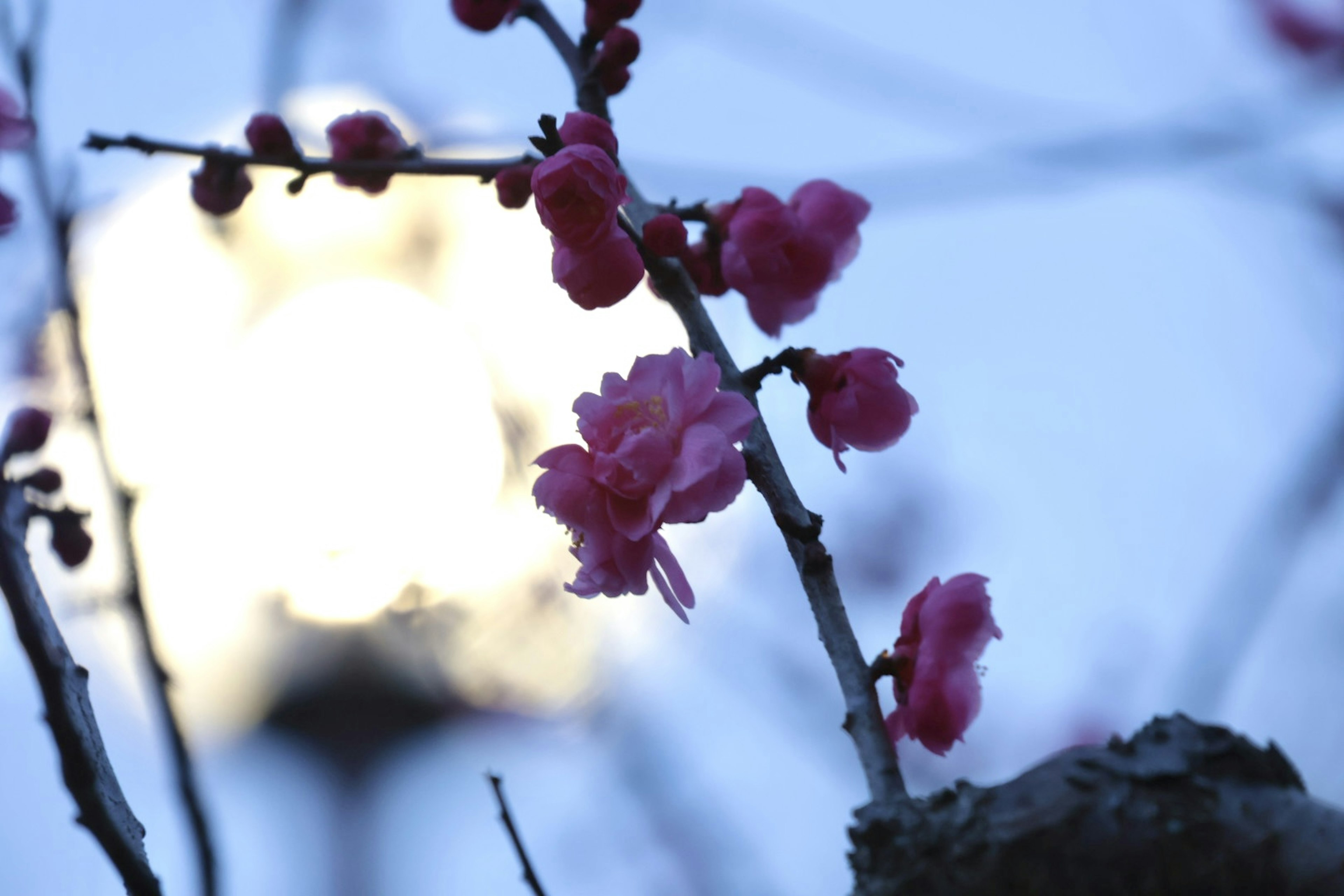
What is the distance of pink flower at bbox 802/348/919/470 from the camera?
4.40 ft

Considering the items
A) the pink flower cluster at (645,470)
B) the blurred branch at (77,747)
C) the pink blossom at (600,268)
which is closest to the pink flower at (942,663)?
the pink flower cluster at (645,470)

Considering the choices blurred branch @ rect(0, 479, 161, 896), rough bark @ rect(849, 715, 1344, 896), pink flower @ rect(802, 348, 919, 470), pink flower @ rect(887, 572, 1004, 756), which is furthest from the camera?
pink flower @ rect(802, 348, 919, 470)

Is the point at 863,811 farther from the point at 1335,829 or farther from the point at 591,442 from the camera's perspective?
the point at 591,442

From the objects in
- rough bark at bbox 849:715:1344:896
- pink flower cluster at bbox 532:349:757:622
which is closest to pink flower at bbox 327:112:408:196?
pink flower cluster at bbox 532:349:757:622

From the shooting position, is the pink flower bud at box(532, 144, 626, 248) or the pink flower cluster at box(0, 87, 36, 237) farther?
the pink flower cluster at box(0, 87, 36, 237)

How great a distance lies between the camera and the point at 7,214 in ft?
5.33

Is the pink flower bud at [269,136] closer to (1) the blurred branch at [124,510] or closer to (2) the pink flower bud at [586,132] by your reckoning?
(1) the blurred branch at [124,510]

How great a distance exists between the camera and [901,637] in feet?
3.83

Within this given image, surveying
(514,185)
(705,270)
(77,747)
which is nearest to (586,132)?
(514,185)

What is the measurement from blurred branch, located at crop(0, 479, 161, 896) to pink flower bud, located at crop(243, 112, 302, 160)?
0.85 metres

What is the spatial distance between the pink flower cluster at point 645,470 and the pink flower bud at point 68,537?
3.21ft

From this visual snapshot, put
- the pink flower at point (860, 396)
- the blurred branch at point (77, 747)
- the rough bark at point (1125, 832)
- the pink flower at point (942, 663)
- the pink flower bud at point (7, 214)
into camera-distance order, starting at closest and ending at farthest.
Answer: the rough bark at point (1125, 832) → the blurred branch at point (77, 747) → the pink flower at point (942, 663) → the pink flower at point (860, 396) → the pink flower bud at point (7, 214)

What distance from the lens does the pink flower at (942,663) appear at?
1103mm

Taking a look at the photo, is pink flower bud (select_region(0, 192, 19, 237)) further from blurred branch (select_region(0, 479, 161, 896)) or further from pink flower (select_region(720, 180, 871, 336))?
pink flower (select_region(720, 180, 871, 336))
